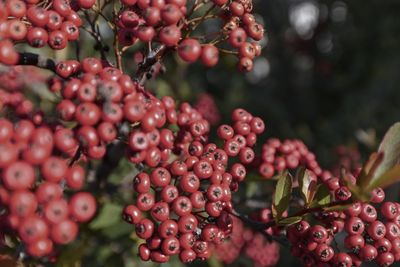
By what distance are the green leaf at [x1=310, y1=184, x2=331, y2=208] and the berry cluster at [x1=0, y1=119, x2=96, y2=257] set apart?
1.17 m

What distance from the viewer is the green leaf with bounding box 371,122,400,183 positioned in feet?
6.44

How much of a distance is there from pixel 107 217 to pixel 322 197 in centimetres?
191

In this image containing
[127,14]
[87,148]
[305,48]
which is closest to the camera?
[87,148]

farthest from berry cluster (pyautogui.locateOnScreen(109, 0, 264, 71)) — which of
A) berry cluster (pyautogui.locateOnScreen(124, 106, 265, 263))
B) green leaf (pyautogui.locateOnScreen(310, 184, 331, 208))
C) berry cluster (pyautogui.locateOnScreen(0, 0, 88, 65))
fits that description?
green leaf (pyautogui.locateOnScreen(310, 184, 331, 208))

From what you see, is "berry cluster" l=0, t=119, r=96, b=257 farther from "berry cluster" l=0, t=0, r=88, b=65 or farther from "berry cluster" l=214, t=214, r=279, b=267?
"berry cluster" l=214, t=214, r=279, b=267

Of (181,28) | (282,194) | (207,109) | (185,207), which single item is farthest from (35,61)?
(207,109)

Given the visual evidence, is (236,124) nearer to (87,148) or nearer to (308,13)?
(87,148)

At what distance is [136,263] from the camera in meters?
4.09

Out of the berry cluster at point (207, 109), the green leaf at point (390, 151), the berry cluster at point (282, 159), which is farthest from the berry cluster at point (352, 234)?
the berry cluster at point (207, 109)

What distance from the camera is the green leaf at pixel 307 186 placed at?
239 cm

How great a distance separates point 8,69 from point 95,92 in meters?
1.72

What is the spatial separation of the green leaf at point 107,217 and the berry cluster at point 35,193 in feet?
5.63

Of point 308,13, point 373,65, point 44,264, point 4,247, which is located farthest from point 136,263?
point 308,13

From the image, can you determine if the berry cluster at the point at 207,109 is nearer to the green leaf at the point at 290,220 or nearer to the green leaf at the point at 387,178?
the green leaf at the point at 290,220
